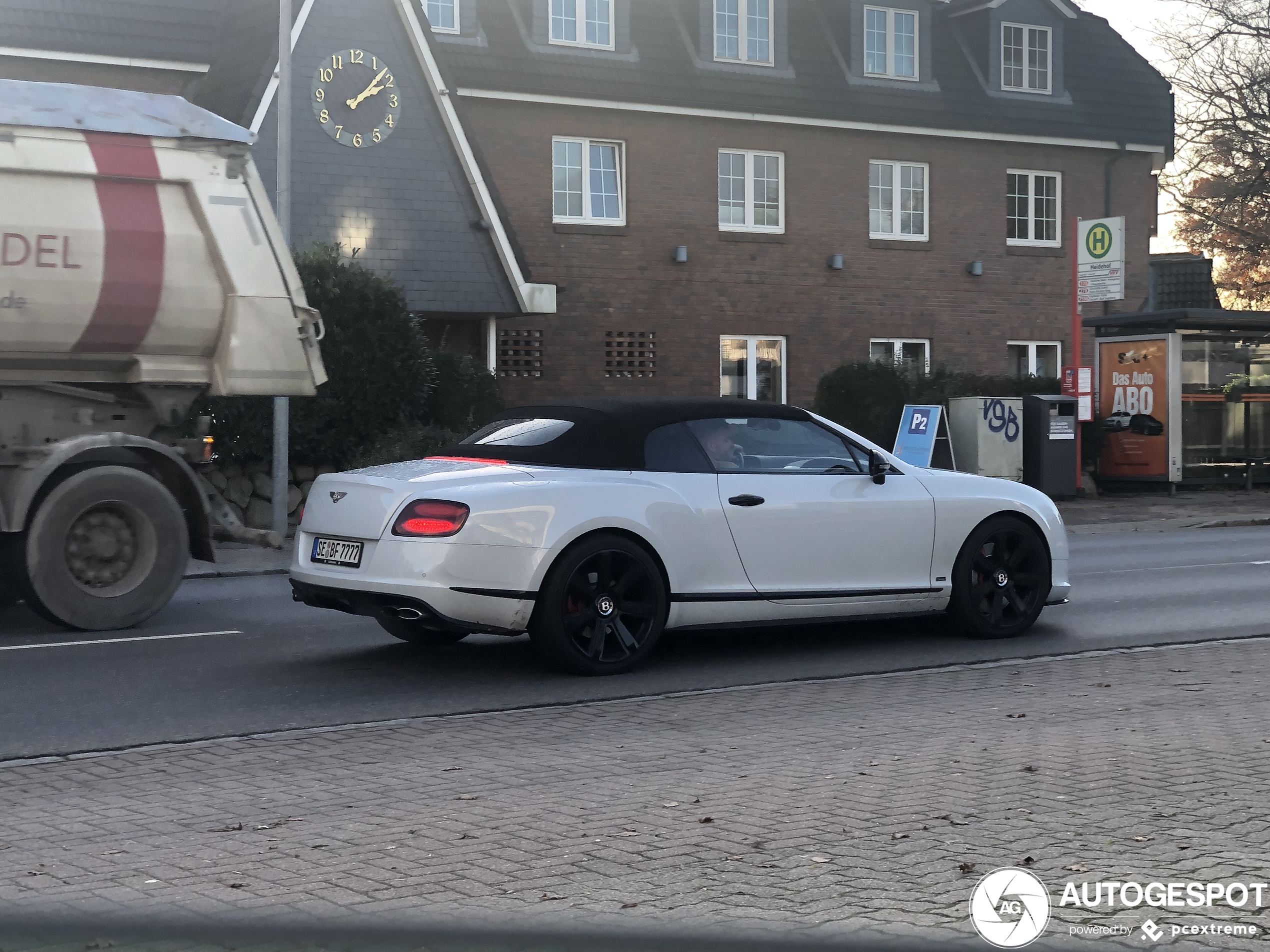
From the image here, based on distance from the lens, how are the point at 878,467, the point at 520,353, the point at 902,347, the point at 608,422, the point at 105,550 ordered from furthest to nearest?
1. the point at 902,347
2. the point at 520,353
3. the point at 105,550
4. the point at 878,467
5. the point at 608,422

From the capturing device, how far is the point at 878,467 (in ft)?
31.2

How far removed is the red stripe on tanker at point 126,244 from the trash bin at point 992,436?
46.6ft

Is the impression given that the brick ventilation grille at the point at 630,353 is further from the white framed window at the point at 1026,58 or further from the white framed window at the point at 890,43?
the white framed window at the point at 1026,58

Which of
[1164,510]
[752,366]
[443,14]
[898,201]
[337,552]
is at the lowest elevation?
[1164,510]

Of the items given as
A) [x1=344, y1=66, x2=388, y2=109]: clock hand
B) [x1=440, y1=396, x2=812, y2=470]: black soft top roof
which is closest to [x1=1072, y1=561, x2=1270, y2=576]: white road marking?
[x1=440, y1=396, x2=812, y2=470]: black soft top roof

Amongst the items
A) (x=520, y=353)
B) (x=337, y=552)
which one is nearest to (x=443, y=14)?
(x=520, y=353)

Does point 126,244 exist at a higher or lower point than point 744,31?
lower

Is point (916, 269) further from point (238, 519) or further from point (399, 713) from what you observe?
point (399, 713)

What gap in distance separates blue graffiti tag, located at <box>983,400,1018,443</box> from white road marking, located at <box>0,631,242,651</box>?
14498 mm

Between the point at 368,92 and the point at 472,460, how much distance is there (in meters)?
15.5

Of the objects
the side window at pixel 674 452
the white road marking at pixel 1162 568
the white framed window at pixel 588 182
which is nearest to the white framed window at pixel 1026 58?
the white framed window at pixel 588 182

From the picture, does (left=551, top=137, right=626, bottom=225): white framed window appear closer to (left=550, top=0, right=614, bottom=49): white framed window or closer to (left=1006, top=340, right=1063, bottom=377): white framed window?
(left=550, top=0, right=614, bottom=49): white framed window

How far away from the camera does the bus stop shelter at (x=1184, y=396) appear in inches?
952

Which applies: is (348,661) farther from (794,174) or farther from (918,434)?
(794,174)
